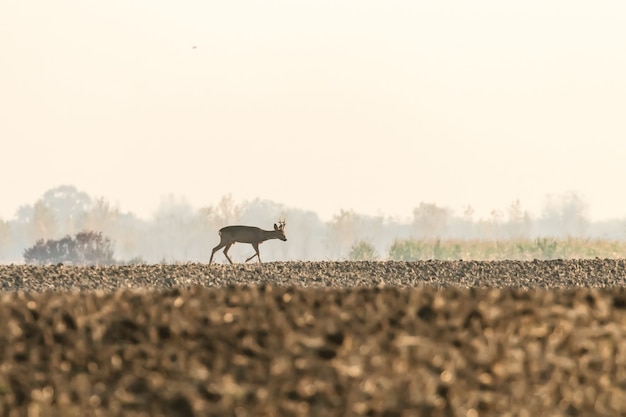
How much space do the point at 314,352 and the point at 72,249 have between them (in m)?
27.9

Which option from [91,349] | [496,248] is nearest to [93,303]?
[91,349]

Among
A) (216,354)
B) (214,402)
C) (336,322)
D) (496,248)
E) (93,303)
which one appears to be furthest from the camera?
(496,248)

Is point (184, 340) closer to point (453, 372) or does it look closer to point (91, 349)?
point (91, 349)

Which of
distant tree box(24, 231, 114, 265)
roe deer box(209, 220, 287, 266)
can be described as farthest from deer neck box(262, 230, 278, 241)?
distant tree box(24, 231, 114, 265)

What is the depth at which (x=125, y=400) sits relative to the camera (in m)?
6.19

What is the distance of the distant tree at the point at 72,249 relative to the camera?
3359 centimetres

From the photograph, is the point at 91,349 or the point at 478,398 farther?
the point at 91,349

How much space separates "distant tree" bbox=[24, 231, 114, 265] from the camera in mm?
33594

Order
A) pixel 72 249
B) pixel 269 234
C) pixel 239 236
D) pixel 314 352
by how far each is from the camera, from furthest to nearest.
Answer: pixel 72 249 < pixel 269 234 < pixel 239 236 < pixel 314 352

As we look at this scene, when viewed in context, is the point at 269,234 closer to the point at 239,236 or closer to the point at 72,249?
the point at 239,236

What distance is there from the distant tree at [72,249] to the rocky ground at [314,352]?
2464 cm

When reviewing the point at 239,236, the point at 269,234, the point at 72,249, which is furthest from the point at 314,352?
the point at 72,249

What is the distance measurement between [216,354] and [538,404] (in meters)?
2.02

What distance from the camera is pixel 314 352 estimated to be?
695 centimetres
